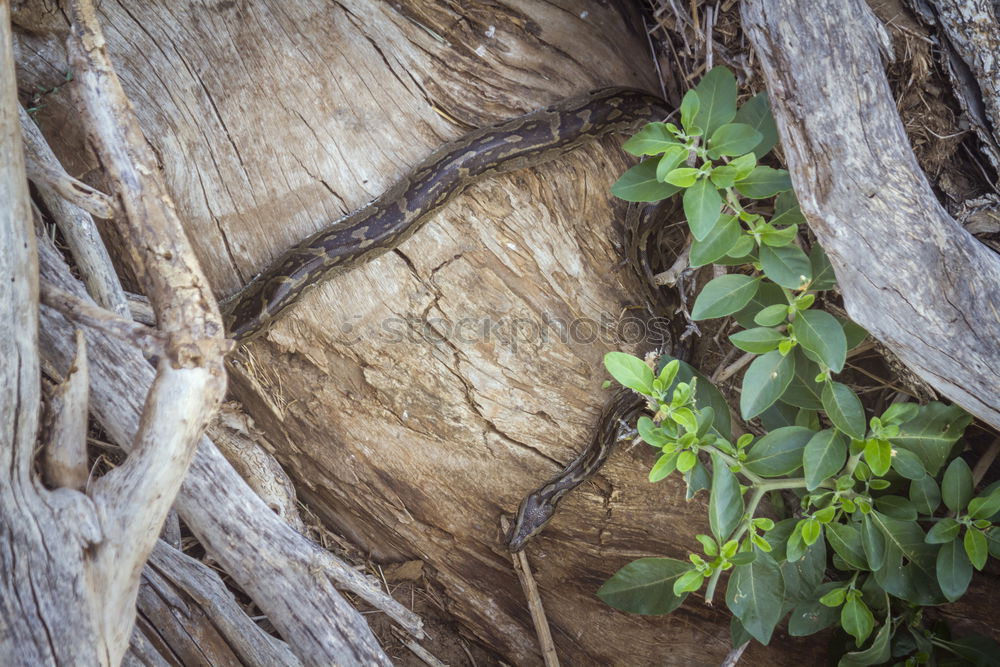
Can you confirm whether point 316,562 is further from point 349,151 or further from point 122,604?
point 349,151

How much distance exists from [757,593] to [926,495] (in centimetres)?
78

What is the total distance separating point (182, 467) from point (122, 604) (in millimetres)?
443

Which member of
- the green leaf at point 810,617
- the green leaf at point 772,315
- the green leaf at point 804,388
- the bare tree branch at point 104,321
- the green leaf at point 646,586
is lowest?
the green leaf at point 810,617

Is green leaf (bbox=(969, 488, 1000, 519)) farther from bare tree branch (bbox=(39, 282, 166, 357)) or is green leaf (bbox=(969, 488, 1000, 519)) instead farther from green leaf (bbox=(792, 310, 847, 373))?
bare tree branch (bbox=(39, 282, 166, 357))

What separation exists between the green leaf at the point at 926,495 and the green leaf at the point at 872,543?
0.21 m

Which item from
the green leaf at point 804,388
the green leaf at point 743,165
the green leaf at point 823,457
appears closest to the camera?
the green leaf at point 743,165

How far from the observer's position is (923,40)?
2730mm

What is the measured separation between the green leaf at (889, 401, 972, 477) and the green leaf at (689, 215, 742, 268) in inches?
38.3

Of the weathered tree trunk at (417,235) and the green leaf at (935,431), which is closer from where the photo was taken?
the green leaf at (935,431)

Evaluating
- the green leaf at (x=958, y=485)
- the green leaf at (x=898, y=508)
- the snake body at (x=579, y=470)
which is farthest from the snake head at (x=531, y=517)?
the green leaf at (x=958, y=485)

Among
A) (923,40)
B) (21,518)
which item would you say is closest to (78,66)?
(21,518)

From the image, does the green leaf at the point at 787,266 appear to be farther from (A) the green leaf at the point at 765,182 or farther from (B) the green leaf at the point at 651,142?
(B) the green leaf at the point at 651,142

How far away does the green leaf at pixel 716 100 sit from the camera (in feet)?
8.46

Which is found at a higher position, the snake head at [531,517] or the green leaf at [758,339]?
the green leaf at [758,339]
